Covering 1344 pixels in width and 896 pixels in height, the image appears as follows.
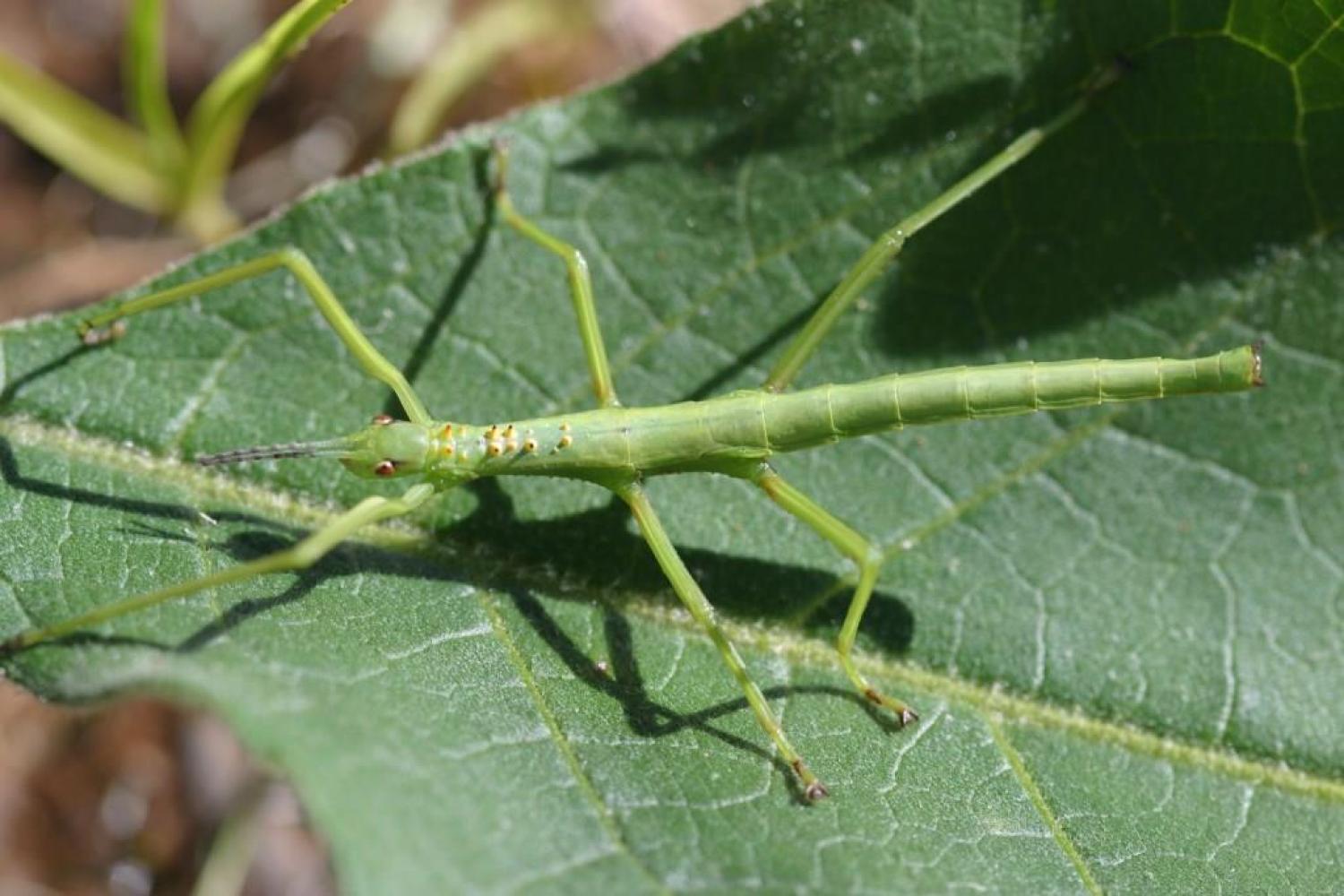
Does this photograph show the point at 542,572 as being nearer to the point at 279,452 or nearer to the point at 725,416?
the point at 725,416

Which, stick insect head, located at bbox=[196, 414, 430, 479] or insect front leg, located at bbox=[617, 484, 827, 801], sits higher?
stick insect head, located at bbox=[196, 414, 430, 479]

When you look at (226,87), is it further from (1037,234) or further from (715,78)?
(1037,234)

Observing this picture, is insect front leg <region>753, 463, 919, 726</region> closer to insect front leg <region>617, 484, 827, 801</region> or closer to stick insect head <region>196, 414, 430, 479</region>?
insect front leg <region>617, 484, 827, 801</region>

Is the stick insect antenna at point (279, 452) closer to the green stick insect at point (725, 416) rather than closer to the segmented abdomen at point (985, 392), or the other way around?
the green stick insect at point (725, 416)

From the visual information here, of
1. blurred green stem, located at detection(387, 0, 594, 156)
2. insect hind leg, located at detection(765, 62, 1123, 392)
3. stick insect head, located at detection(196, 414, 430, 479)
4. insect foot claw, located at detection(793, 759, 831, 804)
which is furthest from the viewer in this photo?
blurred green stem, located at detection(387, 0, 594, 156)

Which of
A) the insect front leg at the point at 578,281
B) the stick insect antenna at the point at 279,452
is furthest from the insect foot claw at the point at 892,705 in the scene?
the stick insect antenna at the point at 279,452

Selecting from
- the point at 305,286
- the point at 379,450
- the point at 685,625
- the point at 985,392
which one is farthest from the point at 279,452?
the point at 985,392

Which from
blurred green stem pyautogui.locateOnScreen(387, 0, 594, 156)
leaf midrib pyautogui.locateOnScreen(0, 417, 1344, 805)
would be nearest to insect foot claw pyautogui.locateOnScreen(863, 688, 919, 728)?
leaf midrib pyautogui.locateOnScreen(0, 417, 1344, 805)
